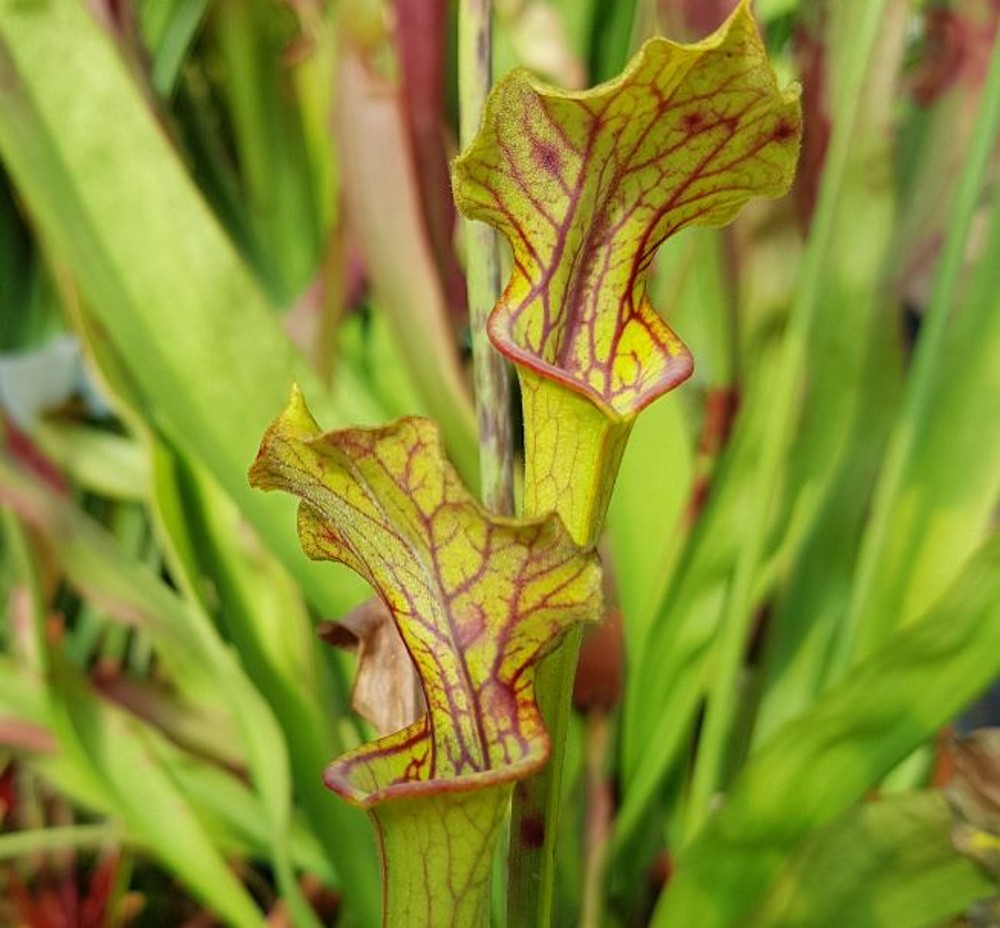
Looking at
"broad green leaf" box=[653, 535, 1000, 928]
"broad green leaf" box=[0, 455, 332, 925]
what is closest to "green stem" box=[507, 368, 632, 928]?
"broad green leaf" box=[653, 535, 1000, 928]

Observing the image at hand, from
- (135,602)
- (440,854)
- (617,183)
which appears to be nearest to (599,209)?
(617,183)

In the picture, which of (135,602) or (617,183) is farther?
(135,602)

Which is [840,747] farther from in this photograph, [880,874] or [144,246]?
[144,246]

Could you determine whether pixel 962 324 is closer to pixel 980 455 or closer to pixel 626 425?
pixel 980 455

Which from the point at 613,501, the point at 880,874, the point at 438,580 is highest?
the point at 438,580

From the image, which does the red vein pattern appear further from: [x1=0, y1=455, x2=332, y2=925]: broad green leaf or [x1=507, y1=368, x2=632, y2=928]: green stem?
[x1=0, y1=455, x2=332, y2=925]: broad green leaf

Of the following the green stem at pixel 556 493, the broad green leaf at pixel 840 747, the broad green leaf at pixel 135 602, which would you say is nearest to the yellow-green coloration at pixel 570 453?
the green stem at pixel 556 493

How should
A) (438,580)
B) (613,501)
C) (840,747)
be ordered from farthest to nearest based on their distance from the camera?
(613,501)
(840,747)
(438,580)
